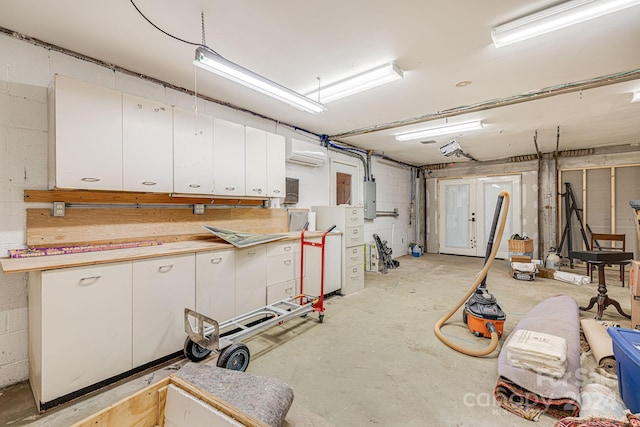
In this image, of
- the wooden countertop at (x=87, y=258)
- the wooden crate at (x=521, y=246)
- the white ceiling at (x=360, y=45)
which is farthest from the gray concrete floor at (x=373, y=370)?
the white ceiling at (x=360, y=45)

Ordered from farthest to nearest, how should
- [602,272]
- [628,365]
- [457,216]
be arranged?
[457,216]
[602,272]
[628,365]

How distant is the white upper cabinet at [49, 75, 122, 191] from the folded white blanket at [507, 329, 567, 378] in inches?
132

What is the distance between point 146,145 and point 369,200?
4729 mm

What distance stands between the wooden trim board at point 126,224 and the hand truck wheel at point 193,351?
114cm

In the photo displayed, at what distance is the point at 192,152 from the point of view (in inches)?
111

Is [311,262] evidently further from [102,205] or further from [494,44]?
[494,44]

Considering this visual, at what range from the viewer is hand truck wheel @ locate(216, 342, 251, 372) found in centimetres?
210

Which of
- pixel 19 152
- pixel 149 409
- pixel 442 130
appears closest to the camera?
pixel 149 409

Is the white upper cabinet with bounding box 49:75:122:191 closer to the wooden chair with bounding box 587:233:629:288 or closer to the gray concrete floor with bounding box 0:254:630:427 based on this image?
the gray concrete floor with bounding box 0:254:630:427

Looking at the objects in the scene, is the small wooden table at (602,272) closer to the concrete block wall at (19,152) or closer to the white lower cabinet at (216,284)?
the white lower cabinet at (216,284)

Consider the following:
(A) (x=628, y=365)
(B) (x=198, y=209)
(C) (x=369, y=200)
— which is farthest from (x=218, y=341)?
(C) (x=369, y=200)

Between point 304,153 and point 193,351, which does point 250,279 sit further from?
point 304,153

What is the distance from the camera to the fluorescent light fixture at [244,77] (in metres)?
2.05

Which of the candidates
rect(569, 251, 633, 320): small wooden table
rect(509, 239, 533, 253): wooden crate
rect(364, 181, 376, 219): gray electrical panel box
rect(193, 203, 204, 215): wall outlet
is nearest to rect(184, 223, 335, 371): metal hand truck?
rect(193, 203, 204, 215): wall outlet
